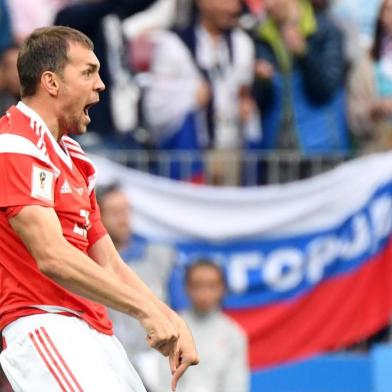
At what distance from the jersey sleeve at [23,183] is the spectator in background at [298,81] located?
5.51m

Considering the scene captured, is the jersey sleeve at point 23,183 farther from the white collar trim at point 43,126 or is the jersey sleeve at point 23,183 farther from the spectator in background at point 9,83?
the spectator in background at point 9,83

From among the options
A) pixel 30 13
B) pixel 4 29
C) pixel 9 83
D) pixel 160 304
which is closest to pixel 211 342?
pixel 9 83

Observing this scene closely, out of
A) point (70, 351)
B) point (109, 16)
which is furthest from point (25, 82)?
point (109, 16)

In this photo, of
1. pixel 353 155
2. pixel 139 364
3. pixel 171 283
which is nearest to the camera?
pixel 139 364

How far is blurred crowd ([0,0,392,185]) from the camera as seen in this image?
10.5 metres

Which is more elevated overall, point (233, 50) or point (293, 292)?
point (233, 50)

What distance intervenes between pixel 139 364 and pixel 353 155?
2818 mm

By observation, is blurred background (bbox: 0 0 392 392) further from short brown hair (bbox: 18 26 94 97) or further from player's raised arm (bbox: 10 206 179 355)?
player's raised arm (bbox: 10 206 179 355)

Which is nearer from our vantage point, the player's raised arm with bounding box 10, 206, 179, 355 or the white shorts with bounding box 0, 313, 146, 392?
the player's raised arm with bounding box 10, 206, 179, 355

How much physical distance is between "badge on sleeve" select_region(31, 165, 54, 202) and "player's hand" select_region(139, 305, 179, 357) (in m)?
0.56

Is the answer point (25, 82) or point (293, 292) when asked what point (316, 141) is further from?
point (25, 82)

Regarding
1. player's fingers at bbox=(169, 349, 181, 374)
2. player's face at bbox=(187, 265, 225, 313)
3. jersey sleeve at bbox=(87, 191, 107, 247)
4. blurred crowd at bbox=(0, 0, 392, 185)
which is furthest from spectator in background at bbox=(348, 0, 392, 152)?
player's fingers at bbox=(169, 349, 181, 374)

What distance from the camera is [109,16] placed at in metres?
10.5

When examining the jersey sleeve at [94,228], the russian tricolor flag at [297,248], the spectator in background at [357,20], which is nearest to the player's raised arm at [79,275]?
the jersey sleeve at [94,228]
